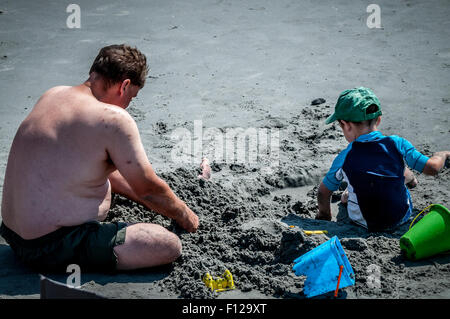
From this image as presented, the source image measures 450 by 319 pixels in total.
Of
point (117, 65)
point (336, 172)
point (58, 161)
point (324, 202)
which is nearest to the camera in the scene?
point (58, 161)

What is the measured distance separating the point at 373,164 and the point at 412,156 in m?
0.25

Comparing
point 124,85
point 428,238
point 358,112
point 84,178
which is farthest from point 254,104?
point 84,178

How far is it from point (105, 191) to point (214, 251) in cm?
74

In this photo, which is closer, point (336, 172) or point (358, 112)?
point (358, 112)

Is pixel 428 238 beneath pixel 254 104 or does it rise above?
beneath

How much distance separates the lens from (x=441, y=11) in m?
7.21

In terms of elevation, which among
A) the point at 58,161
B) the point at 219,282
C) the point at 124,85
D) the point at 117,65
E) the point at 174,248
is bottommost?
the point at 219,282

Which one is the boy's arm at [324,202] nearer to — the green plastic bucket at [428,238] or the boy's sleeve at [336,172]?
the boy's sleeve at [336,172]

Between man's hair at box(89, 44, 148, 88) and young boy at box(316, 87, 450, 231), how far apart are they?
1344 mm

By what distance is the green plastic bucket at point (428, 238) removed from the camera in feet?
9.21

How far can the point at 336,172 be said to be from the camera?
3.23 meters

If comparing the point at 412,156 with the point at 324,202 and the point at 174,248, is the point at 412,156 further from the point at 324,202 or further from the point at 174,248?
the point at 174,248

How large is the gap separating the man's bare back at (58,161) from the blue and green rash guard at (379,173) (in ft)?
4.97
